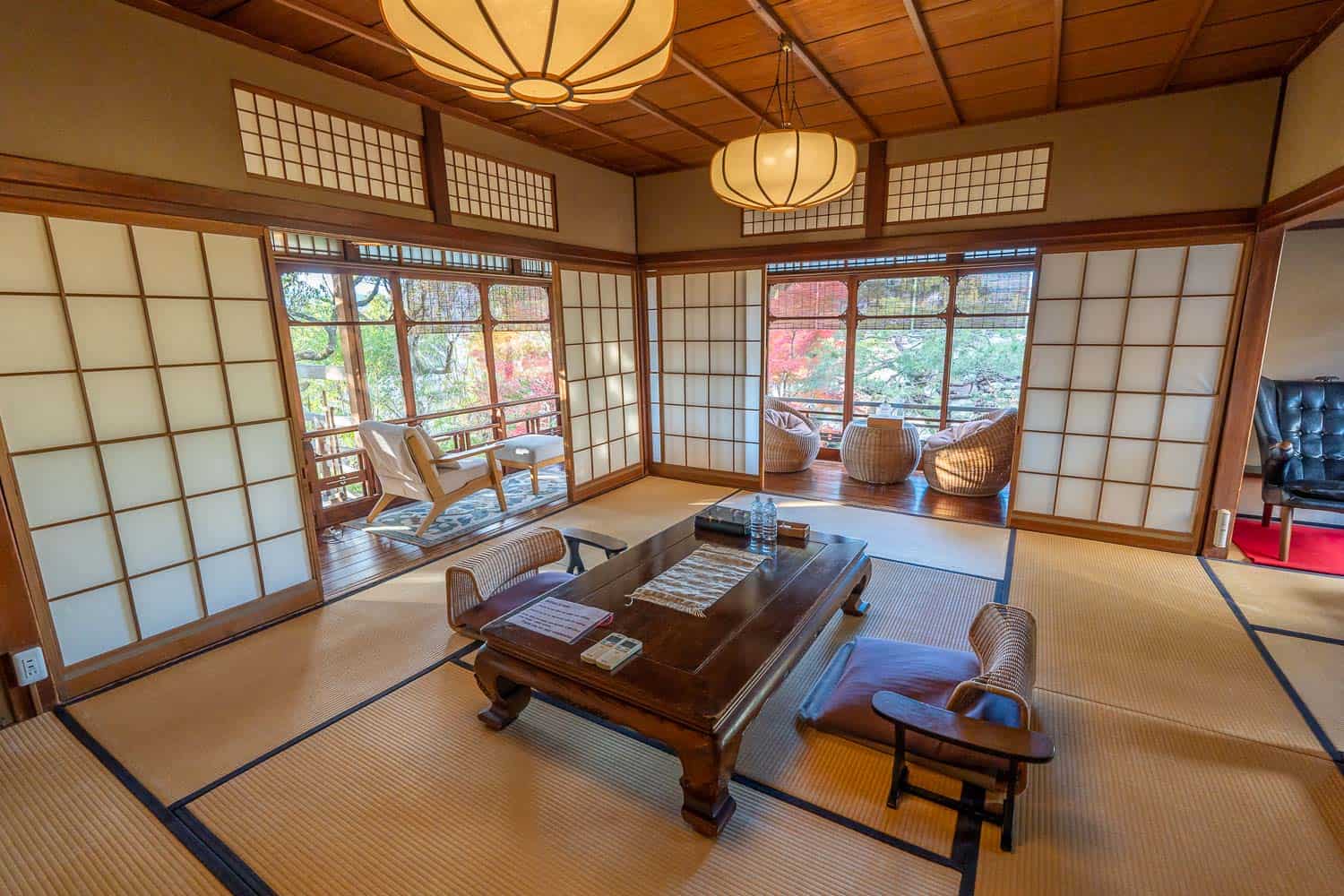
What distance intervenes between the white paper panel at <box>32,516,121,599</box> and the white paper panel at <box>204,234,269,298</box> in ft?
3.94

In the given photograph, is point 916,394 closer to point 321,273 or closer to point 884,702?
point 884,702

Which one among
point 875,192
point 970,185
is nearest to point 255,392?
point 875,192

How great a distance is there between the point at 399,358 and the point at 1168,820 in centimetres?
576

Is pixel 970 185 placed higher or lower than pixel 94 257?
higher

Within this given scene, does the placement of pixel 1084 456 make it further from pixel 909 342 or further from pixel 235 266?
pixel 235 266

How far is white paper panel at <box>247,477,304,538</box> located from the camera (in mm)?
3082

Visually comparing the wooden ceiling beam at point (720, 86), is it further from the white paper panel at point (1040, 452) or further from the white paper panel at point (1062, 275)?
the white paper panel at point (1040, 452)

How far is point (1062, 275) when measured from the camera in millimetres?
4027

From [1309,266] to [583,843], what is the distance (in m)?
6.21

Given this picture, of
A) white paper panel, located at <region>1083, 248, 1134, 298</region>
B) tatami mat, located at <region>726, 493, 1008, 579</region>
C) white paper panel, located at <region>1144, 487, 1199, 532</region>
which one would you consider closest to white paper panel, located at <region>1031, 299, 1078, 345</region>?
white paper panel, located at <region>1083, 248, 1134, 298</region>

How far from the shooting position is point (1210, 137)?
347cm

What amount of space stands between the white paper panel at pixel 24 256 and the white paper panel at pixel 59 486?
0.68m

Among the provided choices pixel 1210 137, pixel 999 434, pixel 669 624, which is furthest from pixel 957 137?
pixel 669 624

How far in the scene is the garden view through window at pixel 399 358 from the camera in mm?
4852
